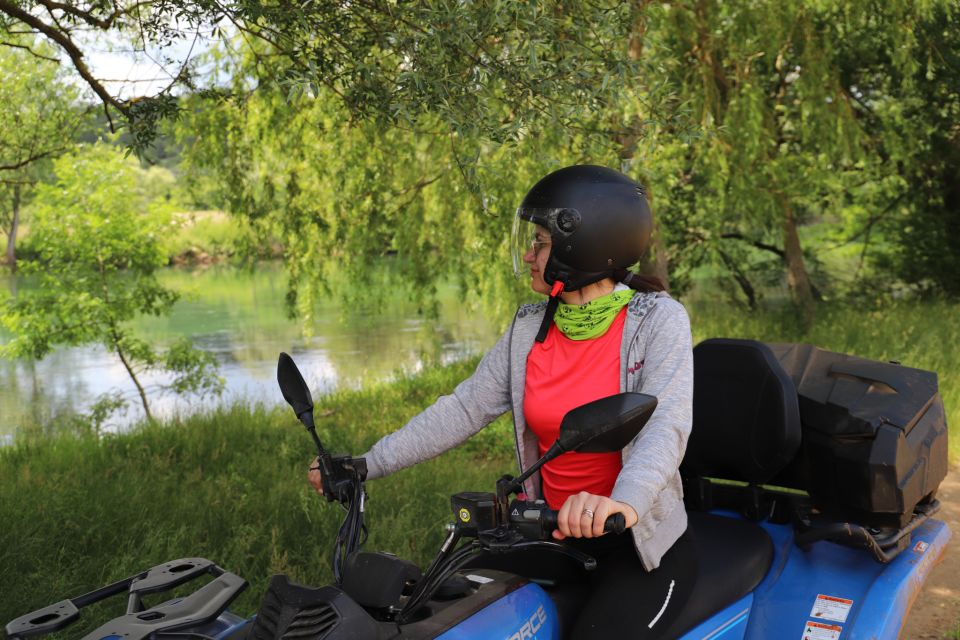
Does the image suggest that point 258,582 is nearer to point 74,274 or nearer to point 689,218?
point 74,274

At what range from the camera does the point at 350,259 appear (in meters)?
9.12

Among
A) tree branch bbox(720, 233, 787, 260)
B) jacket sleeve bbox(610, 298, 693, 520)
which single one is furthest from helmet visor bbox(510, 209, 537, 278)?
tree branch bbox(720, 233, 787, 260)

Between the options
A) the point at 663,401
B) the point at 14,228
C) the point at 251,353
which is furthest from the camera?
the point at 251,353

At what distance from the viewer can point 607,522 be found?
1.81 meters

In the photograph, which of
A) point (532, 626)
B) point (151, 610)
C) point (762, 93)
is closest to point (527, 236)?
point (532, 626)

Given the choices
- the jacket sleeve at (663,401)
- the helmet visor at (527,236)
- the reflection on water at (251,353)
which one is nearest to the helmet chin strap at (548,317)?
the helmet visor at (527,236)

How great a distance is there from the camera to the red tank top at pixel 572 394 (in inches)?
89.1

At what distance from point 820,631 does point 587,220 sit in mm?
1233

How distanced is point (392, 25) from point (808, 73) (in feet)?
20.8

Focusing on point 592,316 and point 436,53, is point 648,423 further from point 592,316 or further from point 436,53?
→ point 436,53

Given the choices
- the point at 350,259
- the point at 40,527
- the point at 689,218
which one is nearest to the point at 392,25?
the point at 40,527

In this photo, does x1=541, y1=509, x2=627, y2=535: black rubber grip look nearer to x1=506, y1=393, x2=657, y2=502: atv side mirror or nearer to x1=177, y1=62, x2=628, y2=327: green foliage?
x1=506, y1=393, x2=657, y2=502: atv side mirror

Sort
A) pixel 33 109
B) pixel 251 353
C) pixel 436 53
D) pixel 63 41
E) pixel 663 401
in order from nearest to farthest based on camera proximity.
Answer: pixel 663 401
pixel 436 53
pixel 63 41
pixel 33 109
pixel 251 353

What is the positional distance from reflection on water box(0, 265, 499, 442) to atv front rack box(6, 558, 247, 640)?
276 inches
